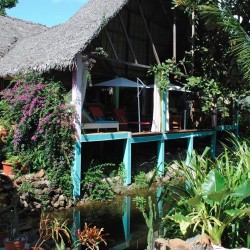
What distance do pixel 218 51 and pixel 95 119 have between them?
210 inches

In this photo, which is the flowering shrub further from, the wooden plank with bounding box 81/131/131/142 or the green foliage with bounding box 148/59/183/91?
the green foliage with bounding box 148/59/183/91

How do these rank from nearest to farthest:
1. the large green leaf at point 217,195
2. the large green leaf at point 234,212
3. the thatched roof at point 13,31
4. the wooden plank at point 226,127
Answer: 1. the large green leaf at point 217,195
2. the large green leaf at point 234,212
3. the thatched roof at point 13,31
4. the wooden plank at point 226,127

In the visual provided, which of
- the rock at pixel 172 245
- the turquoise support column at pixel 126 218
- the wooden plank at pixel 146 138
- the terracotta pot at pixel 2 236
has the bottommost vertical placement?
the turquoise support column at pixel 126 218

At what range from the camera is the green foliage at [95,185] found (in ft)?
30.1

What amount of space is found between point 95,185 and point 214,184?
206 inches

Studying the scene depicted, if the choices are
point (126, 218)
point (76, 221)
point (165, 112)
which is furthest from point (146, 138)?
point (76, 221)

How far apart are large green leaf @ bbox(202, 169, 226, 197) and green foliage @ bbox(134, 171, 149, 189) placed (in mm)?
6129

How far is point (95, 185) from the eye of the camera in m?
9.35

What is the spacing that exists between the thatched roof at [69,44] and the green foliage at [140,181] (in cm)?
413

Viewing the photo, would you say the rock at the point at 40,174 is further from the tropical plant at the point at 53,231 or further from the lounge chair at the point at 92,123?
the tropical plant at the point at 53,231

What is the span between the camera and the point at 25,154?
8.97 m

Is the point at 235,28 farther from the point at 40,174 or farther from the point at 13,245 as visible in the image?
the point at 13,245

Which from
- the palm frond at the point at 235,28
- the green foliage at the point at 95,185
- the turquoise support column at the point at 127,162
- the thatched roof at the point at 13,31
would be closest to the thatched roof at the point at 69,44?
the palm frond at the point at 235,28

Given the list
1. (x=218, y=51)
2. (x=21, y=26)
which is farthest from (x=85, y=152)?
(x=21, y=26)
